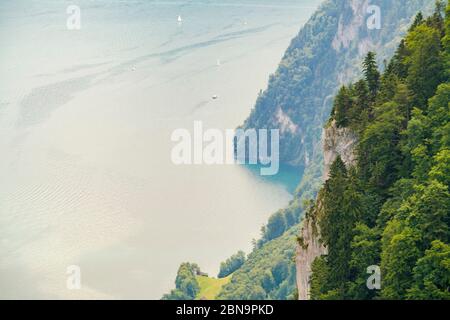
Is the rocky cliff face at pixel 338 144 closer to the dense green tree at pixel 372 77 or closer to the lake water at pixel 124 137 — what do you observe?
the dense green tree at pixel 372 77

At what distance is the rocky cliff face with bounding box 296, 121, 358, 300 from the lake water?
32.3m

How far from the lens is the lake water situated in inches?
2958

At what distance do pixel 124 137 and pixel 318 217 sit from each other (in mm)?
65345

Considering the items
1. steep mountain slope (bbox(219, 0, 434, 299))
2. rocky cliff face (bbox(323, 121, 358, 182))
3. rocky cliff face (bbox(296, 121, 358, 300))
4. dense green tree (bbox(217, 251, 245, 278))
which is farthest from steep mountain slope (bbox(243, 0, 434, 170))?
rocky cliff face (bbox(296, 121, 358, 300))

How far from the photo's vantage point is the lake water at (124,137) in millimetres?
75125

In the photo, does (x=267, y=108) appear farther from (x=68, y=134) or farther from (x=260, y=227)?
(x=260, y=227)

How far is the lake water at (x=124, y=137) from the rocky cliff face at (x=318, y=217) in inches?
1271

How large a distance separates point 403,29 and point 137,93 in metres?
27.0

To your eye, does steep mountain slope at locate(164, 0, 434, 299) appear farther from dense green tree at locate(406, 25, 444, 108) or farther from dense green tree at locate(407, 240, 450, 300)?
dense green tree at locate(407, 240, 450, 300)

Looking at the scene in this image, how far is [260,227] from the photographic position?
84.9 meters

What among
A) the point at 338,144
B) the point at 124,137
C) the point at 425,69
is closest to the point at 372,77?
the point at 338,144

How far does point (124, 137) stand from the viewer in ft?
323

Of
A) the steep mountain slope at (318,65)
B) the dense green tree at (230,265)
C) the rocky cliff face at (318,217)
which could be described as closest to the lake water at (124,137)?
the dense green tree at (230,265)
